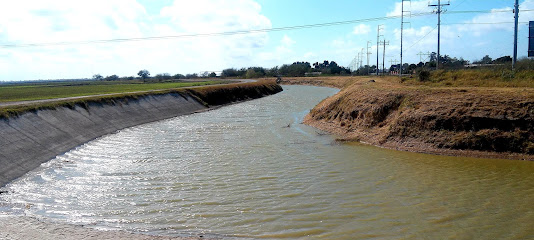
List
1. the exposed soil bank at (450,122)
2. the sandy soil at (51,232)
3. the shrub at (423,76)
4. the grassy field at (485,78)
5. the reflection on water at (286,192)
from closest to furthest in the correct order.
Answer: the sandy soil at (51,232) → the reflection on water at (286,192) → the exposed soil bank at (450,122) → the grassy field at (485,78) → the shrub at (423,76)

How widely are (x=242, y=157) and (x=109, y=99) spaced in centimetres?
1871

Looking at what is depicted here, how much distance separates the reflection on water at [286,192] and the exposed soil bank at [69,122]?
0.90m

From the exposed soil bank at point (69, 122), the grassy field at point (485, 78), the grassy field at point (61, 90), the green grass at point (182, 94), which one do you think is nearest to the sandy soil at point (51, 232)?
the exposed soil bank at point (69, 122)

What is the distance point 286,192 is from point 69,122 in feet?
55.2

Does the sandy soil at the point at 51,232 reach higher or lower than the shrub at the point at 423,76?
lower

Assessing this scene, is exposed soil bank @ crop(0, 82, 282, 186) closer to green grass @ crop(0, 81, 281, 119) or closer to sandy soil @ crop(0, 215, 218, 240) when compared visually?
green grass @ crop(0, 81, 281, 119)

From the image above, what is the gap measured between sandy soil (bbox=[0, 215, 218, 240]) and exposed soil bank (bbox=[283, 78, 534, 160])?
41.1 feet

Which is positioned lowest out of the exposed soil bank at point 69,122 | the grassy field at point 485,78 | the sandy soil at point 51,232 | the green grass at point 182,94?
the sandy soil at point 51,232

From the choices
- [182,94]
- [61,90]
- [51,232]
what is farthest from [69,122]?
[61,90]

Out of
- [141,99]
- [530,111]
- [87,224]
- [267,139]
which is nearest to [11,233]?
[87,224]

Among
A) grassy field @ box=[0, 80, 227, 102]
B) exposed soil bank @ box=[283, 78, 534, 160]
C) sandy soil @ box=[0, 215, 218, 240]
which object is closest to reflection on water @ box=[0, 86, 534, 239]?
sandy soil @ box=[0, 215, 218, 240]

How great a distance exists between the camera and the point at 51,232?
9.10m

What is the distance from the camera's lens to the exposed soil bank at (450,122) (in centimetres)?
1602

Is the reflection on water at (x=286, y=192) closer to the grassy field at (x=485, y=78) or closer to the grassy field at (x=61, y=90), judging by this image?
the grassy field at (x=485, y=78)
